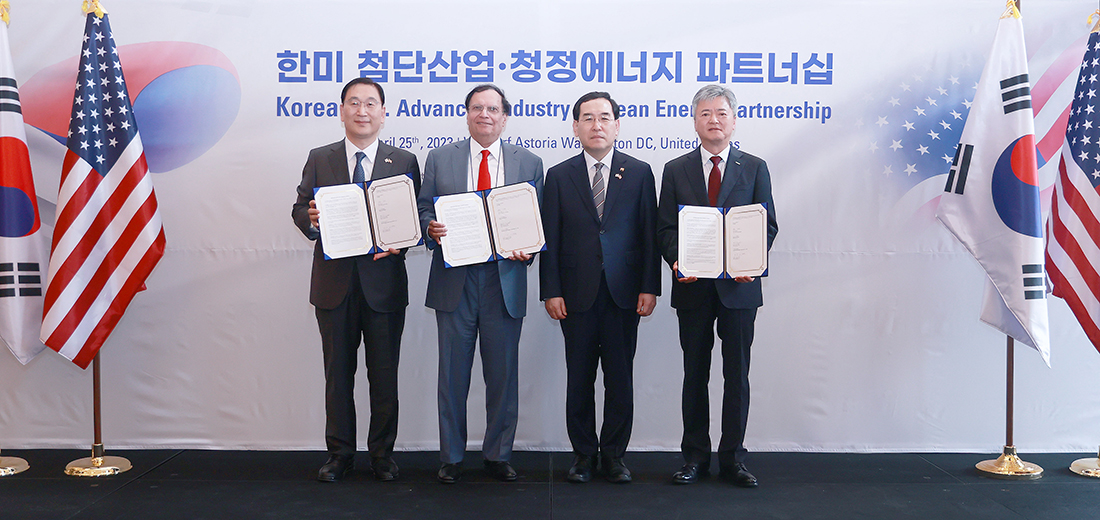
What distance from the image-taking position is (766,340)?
4.12m

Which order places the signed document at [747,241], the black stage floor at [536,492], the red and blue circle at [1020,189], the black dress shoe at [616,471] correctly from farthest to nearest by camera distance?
the red and blue circle at [1020,189] → the black dress shoe at [616,471] → the signed document at [747,241] → the black stage floor at [536,492]

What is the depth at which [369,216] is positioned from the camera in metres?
3.29

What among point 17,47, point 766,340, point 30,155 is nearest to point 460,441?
point 766,340

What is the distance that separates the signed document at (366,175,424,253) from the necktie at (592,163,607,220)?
803 millimetres

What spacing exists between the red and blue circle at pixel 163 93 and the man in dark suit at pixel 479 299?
4.87ft

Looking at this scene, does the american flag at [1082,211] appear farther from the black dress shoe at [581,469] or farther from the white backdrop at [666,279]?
the black dress shoe at [581,469]

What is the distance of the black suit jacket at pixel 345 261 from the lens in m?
3.36

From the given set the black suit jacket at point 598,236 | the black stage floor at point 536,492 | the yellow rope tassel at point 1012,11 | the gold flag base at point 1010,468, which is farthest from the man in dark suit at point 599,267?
the yellow rope tassel at point 1012,11

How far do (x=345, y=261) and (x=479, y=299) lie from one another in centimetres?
63

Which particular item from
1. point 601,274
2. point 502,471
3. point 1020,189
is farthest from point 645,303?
point 1020,189

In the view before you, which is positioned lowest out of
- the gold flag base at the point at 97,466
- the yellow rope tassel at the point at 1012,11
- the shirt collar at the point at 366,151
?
the gold flag base at the point at 97,466

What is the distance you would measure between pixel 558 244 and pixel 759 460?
1.65 metres

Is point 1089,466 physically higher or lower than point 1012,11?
lower

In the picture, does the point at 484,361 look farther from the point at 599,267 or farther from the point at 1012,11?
the point at 1012,11
